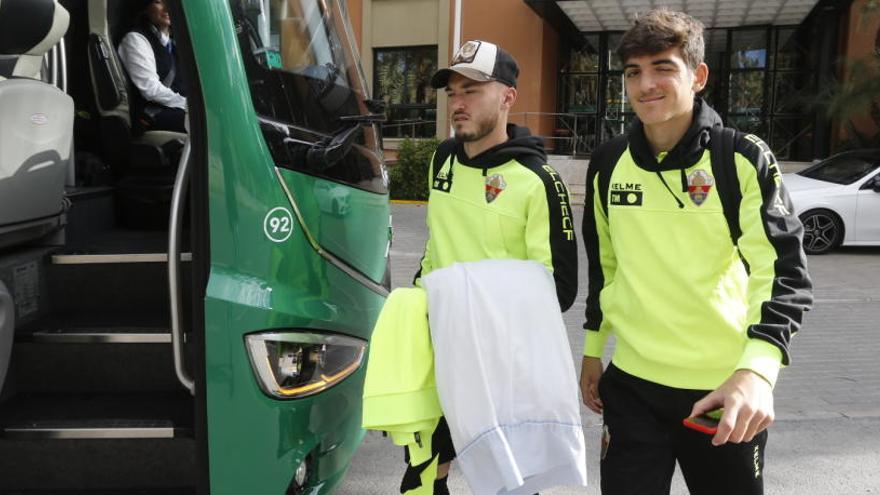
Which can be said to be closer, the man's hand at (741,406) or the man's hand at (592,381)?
the man's hand at (741,406)

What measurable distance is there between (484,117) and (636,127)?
21.5 inches

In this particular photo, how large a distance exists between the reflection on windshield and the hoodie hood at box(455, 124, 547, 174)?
46 centimetres

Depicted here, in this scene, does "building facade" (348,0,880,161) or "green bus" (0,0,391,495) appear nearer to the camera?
"green bus" (0,0,391,495)

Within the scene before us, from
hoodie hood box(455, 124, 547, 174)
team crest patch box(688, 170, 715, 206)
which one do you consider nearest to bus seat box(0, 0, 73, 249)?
hoodie hood box(455, 124, 547, 174)

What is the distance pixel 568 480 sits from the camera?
2.07 meters

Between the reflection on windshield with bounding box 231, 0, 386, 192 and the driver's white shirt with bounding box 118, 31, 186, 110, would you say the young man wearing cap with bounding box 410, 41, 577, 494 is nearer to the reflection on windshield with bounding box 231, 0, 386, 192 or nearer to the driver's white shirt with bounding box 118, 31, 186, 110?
the reflection on windshield with bounding box 231, 0, 386, 192

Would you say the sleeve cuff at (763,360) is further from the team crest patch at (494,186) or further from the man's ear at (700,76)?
the team crest patch at (494,186)

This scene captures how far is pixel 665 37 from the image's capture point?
6.61 feet

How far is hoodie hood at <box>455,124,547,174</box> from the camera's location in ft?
8.45

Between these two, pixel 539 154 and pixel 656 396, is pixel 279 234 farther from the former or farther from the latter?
pixel 656 396

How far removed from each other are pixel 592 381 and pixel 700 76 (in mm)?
1008

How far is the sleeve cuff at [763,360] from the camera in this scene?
173cm

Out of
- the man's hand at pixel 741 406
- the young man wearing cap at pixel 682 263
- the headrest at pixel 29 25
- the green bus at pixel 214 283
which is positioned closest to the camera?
the man's hand at pixel 741 406

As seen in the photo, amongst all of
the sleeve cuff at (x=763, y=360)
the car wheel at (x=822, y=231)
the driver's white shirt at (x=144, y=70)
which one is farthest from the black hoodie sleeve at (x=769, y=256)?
the car wheel at (x=822, y=231)
